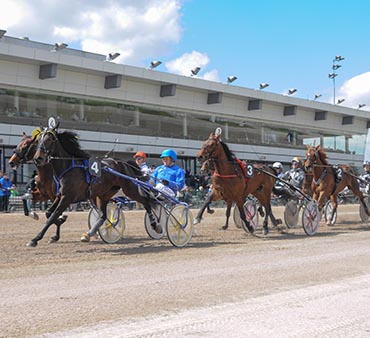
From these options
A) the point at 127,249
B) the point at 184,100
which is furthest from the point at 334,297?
the point at 184,100

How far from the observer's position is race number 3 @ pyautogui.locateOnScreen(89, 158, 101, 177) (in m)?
9.88

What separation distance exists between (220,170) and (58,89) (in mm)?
19284

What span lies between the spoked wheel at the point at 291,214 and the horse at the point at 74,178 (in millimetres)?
4752

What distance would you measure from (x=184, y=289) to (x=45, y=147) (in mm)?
4276

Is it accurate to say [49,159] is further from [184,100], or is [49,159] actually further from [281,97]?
[281,97]

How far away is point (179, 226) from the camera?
1022cm

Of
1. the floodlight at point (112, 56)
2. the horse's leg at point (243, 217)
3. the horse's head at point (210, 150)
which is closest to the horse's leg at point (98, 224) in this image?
the horse's head at point (210, 150)

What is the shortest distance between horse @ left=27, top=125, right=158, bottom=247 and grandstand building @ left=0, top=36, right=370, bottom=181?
10.4 meters

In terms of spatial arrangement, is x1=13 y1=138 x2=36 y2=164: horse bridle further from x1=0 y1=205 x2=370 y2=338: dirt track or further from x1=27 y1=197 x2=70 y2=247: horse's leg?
x1=0 y1=205 x2=370 y2=338: dirt track

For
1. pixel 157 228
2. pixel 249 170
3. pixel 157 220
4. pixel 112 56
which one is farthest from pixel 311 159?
pixel 112 56

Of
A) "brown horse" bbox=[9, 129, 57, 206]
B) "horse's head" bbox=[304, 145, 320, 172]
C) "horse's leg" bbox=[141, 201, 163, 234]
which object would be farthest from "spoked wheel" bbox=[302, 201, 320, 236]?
"brown horse" bbox=[9, 129, 57, 206]

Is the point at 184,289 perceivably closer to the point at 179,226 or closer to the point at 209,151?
the point at 179,226

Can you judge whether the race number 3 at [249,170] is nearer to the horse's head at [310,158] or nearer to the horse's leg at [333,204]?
the horse's head at [310,158]

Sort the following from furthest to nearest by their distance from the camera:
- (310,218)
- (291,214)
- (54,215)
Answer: (291,214) < (310,218) < (54,215)
